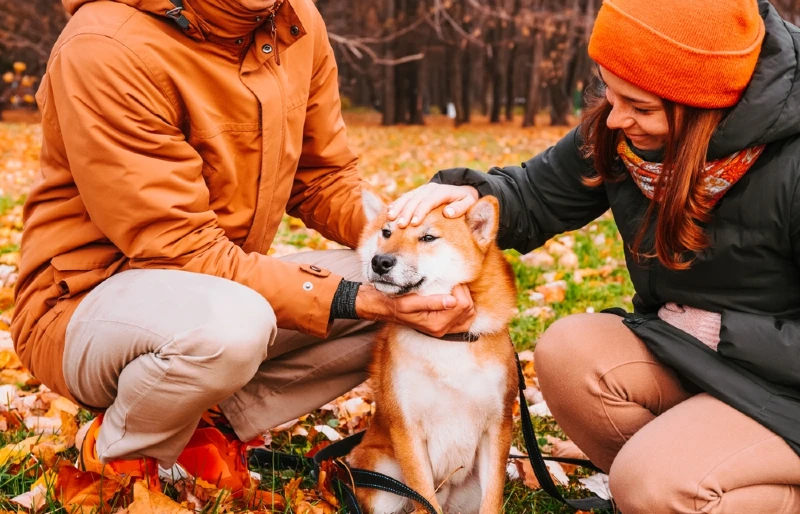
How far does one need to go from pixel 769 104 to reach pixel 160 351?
6.01ft

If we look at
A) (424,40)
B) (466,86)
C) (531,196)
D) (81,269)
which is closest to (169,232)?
(81,269)

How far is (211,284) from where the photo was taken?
239cm

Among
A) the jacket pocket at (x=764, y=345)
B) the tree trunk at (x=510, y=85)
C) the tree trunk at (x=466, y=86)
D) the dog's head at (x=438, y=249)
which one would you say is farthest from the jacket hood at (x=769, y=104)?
the tree trunk at (x=510, y=85)

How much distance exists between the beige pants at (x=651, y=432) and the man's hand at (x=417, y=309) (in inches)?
13.3

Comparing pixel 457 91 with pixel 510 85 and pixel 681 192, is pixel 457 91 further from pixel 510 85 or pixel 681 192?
pixel 681 192

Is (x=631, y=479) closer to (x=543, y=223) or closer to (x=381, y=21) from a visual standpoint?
(x=543, y=223)

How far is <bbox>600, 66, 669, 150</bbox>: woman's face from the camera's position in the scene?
2.21 meters

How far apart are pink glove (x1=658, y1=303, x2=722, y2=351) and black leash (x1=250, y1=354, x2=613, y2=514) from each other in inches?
23.6

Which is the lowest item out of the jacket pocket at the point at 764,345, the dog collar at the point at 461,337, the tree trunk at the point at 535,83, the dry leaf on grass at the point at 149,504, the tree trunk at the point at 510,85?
the tree trunk at the point at 510,85

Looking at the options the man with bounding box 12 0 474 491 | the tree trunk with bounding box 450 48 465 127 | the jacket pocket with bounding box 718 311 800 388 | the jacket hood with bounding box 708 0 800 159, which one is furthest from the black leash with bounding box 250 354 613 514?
the tree trunk with bounding box 450 48 465 127

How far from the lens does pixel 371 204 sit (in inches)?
119

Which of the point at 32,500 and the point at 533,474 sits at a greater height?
the point at 32,500

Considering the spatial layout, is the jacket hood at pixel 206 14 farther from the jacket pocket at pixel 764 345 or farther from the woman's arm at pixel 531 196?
the jacket pocket at pixel 764 345

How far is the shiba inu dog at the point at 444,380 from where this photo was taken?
2.61 m
